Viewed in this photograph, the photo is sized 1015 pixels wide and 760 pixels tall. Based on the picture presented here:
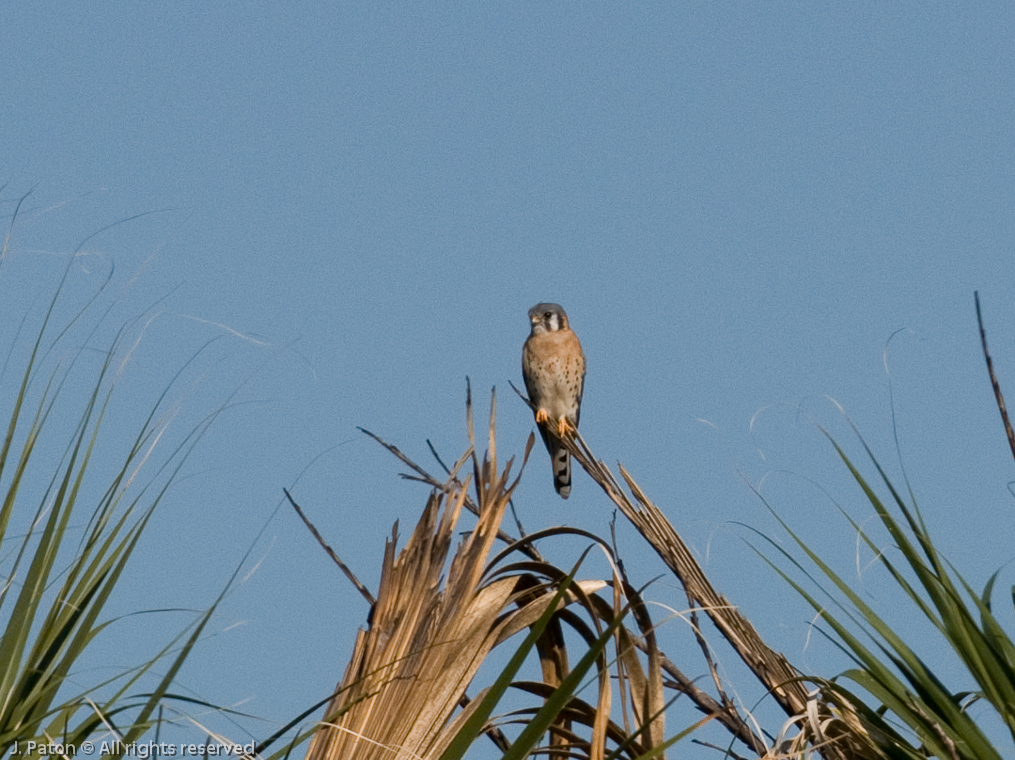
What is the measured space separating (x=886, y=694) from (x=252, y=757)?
0.92m

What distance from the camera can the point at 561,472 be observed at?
8.90 meters

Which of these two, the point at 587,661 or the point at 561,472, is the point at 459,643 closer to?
the point at 587,661

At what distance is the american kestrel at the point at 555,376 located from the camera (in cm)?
894

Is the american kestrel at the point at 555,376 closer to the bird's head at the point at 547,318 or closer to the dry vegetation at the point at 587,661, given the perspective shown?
the bird's head at the point at 547,318

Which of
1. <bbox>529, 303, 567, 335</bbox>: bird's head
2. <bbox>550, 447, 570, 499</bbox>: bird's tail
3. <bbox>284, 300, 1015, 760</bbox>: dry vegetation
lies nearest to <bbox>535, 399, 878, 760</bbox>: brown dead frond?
<bbox>284, 300, 1015, 760</bbox>: dry vegetation

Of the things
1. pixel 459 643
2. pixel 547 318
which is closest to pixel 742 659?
pixel 459 643

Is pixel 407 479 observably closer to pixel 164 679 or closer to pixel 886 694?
pixel 886 694

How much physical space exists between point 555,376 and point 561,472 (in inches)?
24.0

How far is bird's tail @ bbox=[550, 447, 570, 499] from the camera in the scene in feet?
29.1

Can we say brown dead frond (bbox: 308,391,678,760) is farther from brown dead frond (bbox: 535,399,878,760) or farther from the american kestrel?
the american kestrel

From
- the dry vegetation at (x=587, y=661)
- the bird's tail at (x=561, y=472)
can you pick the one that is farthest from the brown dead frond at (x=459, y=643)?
the bird's tail at (x=561, y=472)

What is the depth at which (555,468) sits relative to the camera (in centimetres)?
891

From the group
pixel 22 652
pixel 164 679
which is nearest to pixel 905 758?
A: pixel 164 679

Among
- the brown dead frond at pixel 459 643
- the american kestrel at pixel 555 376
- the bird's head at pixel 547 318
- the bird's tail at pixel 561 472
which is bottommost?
the brown dead frond at pixel 459 643
